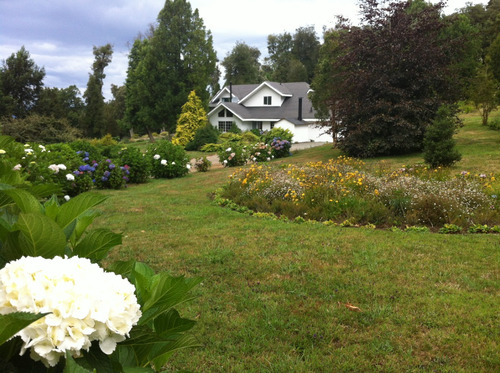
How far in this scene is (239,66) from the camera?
60.6m

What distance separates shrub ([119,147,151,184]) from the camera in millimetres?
14227

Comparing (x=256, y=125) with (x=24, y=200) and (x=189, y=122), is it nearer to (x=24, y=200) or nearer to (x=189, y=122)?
(x=189, y=122)

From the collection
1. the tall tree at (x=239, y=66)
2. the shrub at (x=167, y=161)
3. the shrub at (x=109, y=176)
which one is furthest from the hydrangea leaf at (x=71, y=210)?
the tall tree at (x=239, y=66)

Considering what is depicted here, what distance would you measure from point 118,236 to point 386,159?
54.2 ft

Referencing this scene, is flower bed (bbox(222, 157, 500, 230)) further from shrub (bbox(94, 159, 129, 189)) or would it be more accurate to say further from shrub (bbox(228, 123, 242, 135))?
shrub (bbox(228, 123, 242, 135))

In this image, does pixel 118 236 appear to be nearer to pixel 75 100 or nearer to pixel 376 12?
pixel 376 12

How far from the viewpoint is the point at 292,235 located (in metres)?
6.52

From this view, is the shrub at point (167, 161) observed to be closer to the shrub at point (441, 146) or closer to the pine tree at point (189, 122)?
the shrub at point (441, 146)

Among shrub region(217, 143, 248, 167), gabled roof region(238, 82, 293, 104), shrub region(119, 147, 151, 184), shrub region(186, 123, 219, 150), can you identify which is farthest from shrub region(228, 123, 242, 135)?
shrub region(119, 147, 151, 184)

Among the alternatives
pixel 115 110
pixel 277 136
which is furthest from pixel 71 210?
pixel 115 110

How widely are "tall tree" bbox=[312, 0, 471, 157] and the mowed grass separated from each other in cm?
1133

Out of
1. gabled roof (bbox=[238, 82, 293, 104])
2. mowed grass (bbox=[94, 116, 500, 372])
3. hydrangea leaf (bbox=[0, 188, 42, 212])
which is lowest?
mowed grass (bbox=[94, 116, 500, 372])

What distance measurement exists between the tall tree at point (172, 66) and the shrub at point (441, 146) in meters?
27.2

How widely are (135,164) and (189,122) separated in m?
21.5
